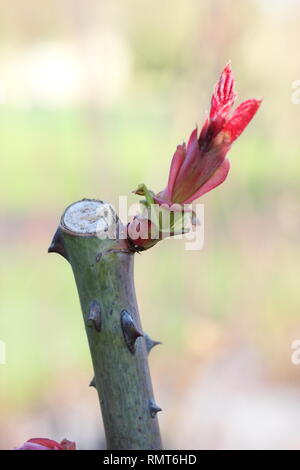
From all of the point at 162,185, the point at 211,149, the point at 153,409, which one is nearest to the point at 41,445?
the point at 153,409

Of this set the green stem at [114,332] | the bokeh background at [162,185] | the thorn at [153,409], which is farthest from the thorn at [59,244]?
the bokeh background at [162,185]

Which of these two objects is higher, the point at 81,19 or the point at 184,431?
the point at 81,19

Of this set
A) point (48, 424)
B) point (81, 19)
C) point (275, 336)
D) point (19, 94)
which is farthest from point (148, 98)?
point (48, 424)

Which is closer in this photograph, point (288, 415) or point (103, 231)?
point (103, 231)

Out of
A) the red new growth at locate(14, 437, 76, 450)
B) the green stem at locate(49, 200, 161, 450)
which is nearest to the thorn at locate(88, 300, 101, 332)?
the green stem at locate(49, 200, 161, 450)

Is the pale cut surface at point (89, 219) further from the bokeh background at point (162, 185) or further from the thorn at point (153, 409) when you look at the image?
the bokeh background at point (162, 185)

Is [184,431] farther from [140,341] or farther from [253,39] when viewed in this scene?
[140,341]

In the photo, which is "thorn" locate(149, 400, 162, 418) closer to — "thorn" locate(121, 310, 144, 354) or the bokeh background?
"thorn" locate(121, 310, 144, 354)
